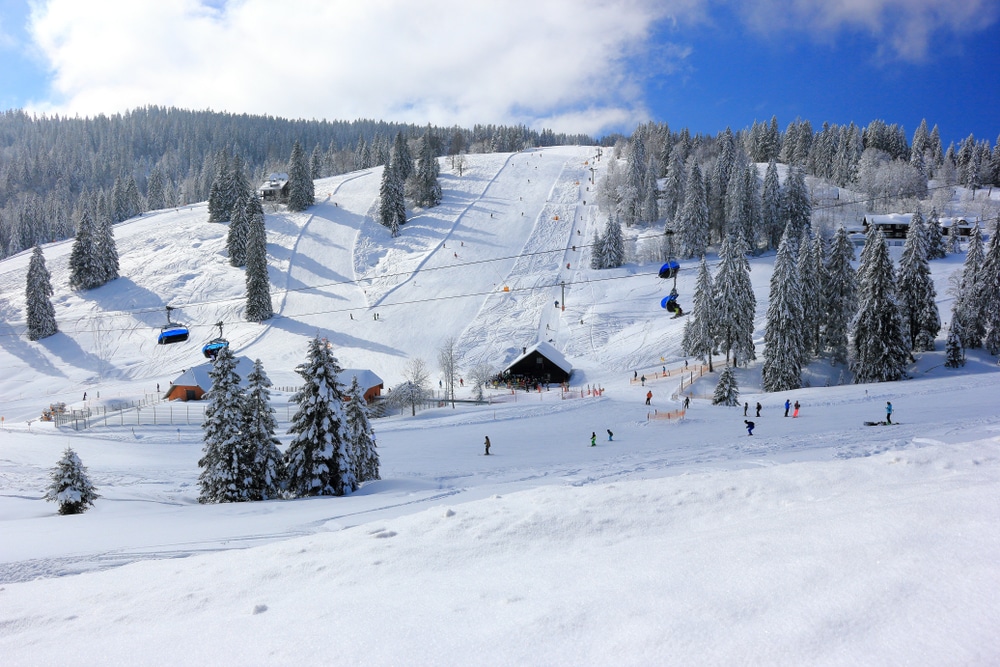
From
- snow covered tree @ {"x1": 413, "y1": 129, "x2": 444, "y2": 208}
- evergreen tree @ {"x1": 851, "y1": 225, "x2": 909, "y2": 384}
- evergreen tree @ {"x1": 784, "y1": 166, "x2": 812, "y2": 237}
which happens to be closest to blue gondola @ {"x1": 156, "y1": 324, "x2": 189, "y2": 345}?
→ evergreen tree @ {"x1": 851, "y1": 225, "x2": 909, "y2": 384}

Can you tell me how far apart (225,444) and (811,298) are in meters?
46.5

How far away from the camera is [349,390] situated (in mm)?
25297

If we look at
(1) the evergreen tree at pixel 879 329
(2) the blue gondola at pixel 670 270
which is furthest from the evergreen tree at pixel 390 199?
(2) the blue gondola at pixel 670 270

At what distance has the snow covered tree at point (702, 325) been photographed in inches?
1993

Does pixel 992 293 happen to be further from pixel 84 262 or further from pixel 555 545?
pixel 84 262

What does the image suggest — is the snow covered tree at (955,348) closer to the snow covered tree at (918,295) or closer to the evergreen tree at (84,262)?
the snow covered tree at (918,295)

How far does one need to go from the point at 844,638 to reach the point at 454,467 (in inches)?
861

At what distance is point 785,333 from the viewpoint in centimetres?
4500

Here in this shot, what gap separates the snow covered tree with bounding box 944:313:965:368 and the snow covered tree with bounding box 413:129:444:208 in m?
80.3

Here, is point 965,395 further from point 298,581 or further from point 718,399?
point 298,581

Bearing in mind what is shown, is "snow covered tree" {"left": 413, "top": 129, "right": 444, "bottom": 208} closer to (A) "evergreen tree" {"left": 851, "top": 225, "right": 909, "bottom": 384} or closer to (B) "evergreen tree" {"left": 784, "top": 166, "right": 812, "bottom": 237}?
(B) "evergreen tree" {"left": 784, "top": 166, "right": 812, "bottom": 237}

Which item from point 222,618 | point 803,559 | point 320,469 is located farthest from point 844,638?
point 320,469

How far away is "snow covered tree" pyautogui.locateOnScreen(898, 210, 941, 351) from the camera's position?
157 feet

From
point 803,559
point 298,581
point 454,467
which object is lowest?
point 454,467
